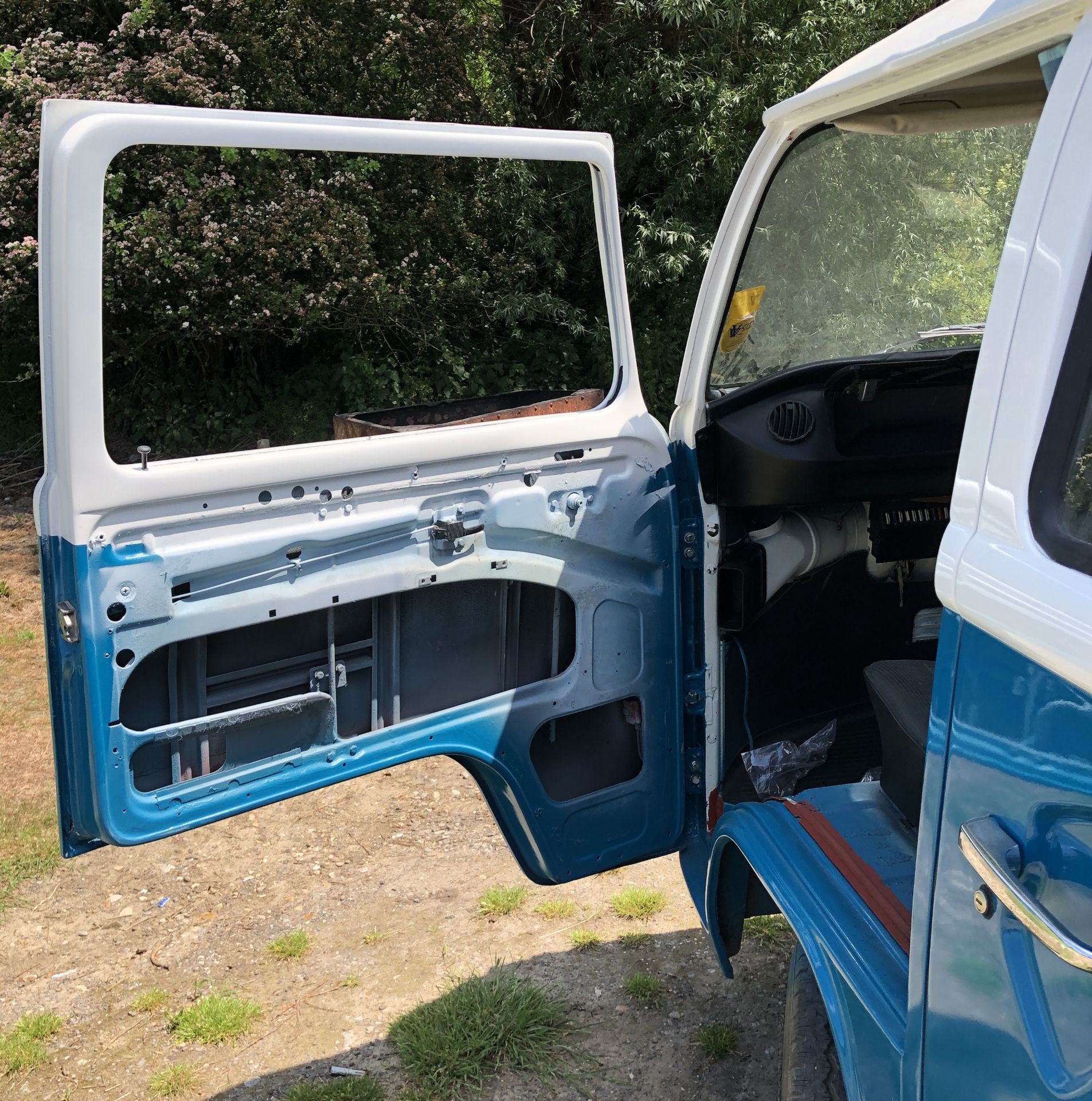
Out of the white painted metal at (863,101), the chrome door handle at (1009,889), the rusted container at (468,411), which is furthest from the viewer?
the rusted container at (468,411)

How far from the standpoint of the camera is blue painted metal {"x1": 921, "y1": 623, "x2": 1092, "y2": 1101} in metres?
1.18

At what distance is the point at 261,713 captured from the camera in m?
2.19

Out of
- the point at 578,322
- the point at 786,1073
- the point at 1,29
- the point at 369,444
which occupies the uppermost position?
the point at 1,29

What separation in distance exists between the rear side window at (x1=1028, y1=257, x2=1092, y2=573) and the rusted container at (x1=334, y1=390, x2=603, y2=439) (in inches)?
Result: 55.0

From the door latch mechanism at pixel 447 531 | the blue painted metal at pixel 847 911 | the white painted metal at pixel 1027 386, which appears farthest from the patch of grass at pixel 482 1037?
the white painted metal at pixel 1027 386

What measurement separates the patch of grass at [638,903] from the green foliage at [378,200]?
17.7 feet

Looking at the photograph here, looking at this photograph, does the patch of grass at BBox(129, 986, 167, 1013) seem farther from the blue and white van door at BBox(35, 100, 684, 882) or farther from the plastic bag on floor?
the plastic bag on floor

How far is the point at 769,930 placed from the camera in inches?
141

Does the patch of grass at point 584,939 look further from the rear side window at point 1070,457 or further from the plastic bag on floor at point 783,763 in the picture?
the rear side window at point 1070,457

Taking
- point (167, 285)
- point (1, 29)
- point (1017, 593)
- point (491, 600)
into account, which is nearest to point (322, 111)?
point (167, 285)

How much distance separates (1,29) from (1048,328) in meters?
10.1

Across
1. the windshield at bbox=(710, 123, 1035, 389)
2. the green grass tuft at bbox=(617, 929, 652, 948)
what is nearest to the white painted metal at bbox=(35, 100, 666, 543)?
the windshield at bbox=(710, 123, 1035, 389)

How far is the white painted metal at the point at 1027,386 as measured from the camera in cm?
125

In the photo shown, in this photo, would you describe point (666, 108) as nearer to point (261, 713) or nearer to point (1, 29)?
point (1, 29)
